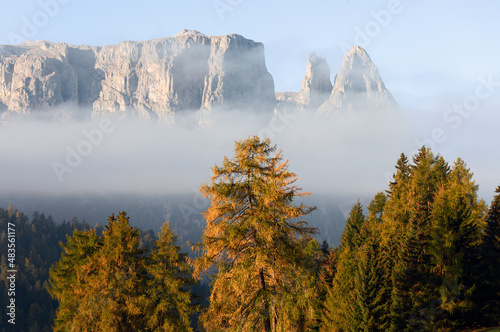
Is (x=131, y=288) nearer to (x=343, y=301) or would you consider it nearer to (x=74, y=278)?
(x=74, y=278)

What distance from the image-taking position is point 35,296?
14175 cm

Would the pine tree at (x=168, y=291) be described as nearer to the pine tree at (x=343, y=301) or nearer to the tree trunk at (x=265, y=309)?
the tree trunk at (x=265, y=309)

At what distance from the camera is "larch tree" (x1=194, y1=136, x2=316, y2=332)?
18000 millimetres

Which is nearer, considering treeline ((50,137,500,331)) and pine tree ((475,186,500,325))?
treeline ((50,137,500,331))

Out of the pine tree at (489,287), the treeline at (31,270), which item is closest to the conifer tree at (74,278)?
the pine tree at (489,287)

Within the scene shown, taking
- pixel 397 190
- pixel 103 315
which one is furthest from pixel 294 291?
pixel 397 190

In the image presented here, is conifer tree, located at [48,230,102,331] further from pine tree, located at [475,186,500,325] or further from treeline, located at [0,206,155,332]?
treeline, located at [0,206,155,332]

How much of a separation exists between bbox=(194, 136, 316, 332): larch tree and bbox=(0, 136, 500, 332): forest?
45mm

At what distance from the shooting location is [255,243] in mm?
18656

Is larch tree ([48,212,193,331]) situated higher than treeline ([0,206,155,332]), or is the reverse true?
treeline ([0,206,155,332])

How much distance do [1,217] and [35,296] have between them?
207 feet

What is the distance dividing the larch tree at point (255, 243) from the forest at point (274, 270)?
5 centimetres

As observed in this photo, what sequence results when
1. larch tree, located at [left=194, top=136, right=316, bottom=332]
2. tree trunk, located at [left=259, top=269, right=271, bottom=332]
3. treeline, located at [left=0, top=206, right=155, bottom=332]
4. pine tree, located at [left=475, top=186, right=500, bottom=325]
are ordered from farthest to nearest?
treeline, located at [left=0, top=206, right=155, bottom=332] → pine tree, located at [left=475, top=186, right=500, bottom=325] → tree trunk, located at [left=259, top=269, right=271, bottom=332] → larch tree, located at [left=194, top=136, right=316, bottom=332]

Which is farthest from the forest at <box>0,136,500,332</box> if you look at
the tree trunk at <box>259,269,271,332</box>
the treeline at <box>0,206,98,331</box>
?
the treeline at <box>0,206,98,331</box>
